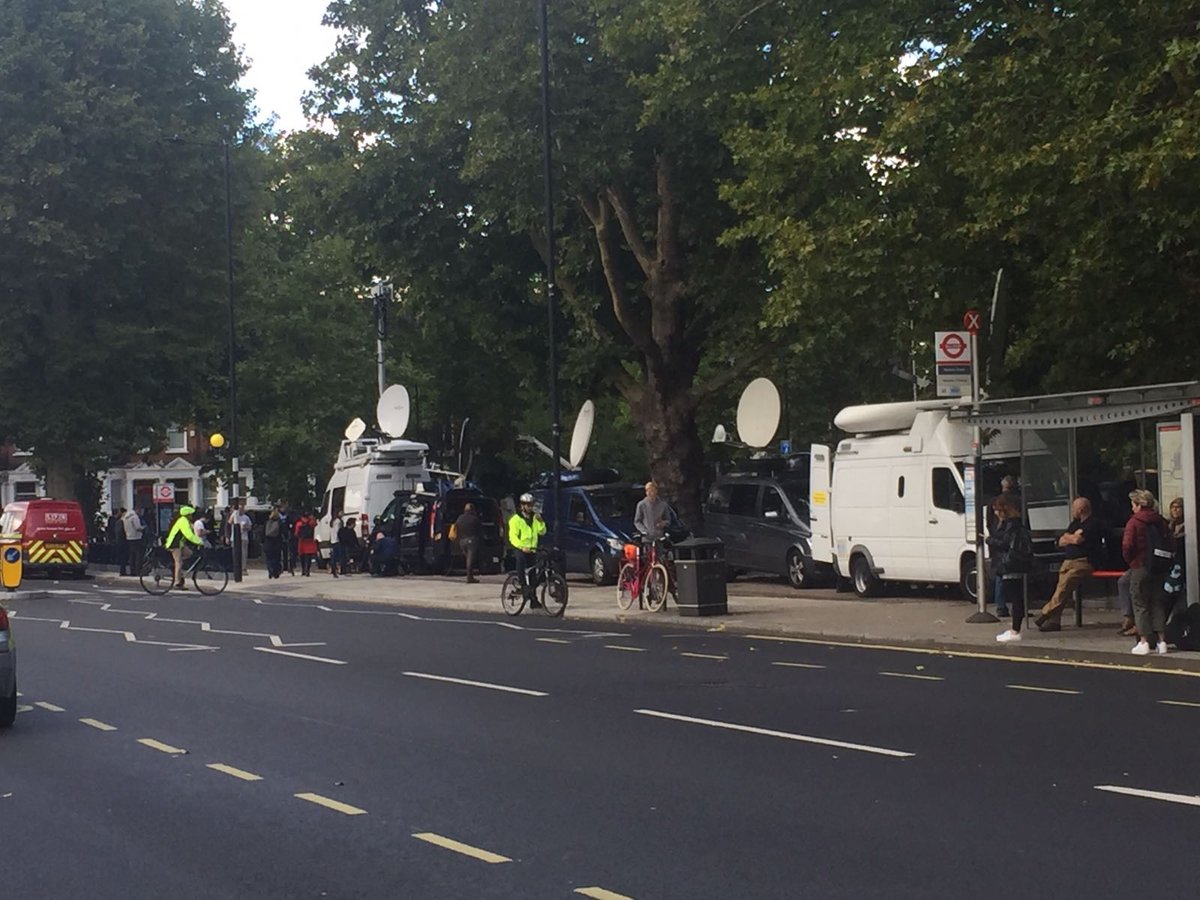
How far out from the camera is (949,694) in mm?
14016

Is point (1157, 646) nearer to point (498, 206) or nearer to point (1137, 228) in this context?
point (1137, 228)

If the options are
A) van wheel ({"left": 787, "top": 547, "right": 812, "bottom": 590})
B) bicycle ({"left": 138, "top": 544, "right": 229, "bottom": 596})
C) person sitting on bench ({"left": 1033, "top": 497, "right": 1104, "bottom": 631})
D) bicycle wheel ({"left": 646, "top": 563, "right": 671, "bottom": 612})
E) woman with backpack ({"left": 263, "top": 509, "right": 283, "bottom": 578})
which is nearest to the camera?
person sitting on bench ({"left": 1033, "top": 497, "right": 1104, "bottom": 631})

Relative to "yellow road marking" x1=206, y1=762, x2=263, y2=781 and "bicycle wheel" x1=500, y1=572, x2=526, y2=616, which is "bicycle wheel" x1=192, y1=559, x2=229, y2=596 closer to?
"bicycle wheel" x1=500, y1=572, x2=526, y2=616

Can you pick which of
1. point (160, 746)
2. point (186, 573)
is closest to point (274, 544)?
point (186, 573)

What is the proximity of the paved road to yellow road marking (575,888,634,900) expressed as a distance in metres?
0.06

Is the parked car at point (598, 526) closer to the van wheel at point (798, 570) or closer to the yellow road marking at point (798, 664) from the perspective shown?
the van wheel at point (798, 570)

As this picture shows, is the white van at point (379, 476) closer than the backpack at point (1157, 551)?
No

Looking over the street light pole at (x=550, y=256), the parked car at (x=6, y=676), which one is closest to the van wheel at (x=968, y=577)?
the street light pole at (x=550, y=256)

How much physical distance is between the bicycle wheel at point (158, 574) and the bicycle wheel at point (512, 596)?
35.6 ft

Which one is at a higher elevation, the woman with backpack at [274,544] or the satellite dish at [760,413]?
the satellite dish at [760,413]

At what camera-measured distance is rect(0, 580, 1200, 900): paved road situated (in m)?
7.50

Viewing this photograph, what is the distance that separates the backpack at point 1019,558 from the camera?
18.7 m

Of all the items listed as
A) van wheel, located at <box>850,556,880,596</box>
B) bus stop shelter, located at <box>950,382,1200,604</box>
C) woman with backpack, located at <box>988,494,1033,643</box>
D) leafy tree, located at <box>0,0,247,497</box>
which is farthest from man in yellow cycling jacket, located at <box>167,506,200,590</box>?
woman with backpack, located at <box>988,494,1033,643</box>

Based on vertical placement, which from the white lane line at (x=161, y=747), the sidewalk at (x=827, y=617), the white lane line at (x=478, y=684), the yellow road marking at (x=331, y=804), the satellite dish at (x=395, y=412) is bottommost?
the yellow road marking at (x=331, y=804)
